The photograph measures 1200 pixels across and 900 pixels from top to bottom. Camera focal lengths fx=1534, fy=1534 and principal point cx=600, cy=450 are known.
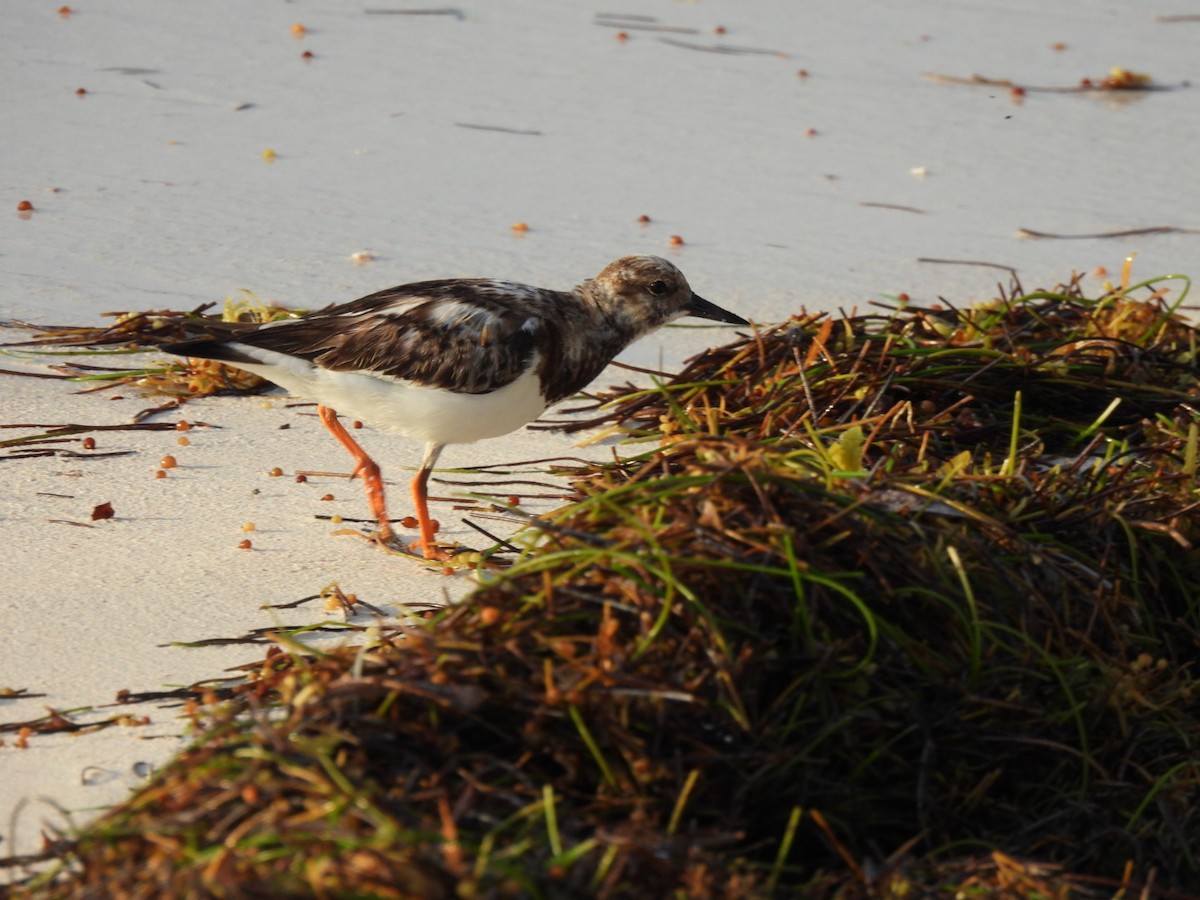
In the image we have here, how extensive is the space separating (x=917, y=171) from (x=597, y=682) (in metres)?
5.70

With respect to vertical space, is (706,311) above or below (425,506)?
above

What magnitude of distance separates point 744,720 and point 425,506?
6.80 feet

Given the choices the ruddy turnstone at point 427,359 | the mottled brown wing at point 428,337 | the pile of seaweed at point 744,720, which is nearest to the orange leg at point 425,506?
the ruddy turnstone at point 427,359

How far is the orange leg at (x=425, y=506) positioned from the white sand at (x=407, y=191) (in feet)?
0.35

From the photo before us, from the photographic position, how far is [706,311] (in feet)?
17.6

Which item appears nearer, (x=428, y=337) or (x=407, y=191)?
(x=428, y=337)

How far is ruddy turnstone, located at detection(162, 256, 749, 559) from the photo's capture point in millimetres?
4699

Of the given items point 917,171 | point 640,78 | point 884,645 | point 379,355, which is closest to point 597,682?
point 884,645

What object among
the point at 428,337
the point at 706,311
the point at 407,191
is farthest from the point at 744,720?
the point at 407,191

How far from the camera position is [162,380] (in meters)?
5.59

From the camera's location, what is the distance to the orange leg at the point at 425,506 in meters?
4.65

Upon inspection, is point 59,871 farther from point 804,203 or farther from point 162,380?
point 804,203

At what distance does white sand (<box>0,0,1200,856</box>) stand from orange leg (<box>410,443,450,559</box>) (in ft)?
0.35

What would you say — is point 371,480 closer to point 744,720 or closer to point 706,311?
point 706,311
